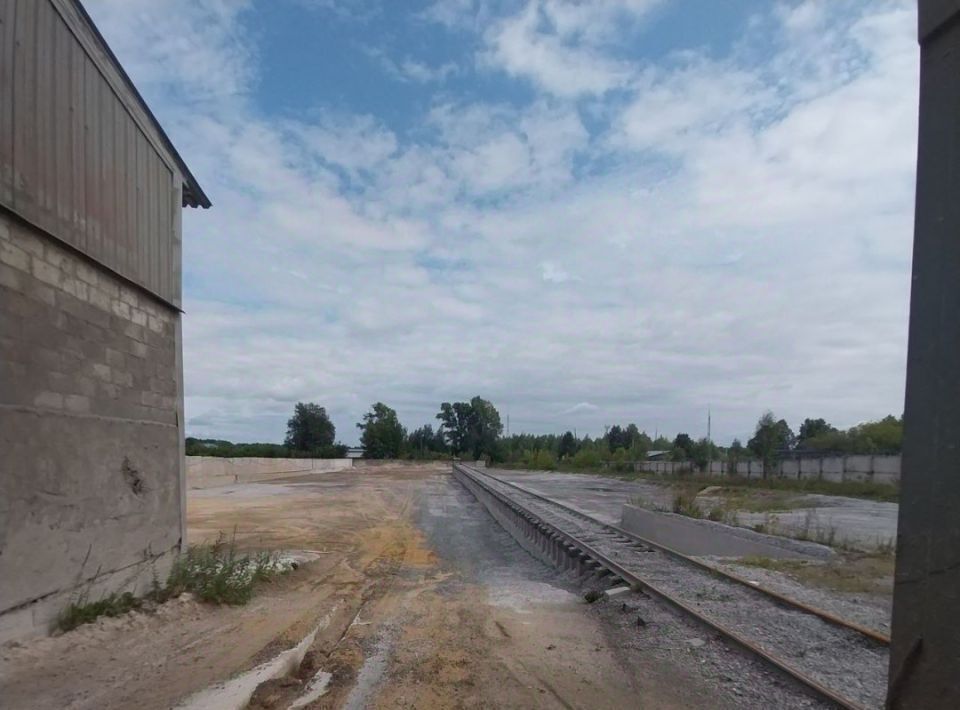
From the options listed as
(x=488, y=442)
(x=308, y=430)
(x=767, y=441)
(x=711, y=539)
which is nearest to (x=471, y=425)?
(x=488, y=442)

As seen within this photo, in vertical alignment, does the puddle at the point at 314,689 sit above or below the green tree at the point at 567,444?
above

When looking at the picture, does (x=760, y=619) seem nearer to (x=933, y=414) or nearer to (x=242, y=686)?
(x=242, y=686)

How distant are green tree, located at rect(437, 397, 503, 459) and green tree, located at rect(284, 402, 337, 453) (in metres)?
28.9

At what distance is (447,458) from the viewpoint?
135 m

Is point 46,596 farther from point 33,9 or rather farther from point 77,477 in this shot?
point 33,9

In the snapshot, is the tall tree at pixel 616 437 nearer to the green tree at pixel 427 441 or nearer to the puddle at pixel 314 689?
the green tree at pixel 427 441

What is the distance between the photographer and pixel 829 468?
155 ft

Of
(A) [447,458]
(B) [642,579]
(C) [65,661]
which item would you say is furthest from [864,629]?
(A) [447,458]

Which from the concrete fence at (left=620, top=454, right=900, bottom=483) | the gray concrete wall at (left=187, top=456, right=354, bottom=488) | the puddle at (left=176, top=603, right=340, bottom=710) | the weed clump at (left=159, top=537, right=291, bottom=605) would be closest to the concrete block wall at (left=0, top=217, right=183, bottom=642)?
the weed clump at (left=159, top=537, right=291, bottom=605)

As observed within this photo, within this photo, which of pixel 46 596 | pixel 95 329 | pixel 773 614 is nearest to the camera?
pixel 46 596

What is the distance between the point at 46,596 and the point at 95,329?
9.50 feet

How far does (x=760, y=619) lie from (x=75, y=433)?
8.20 m

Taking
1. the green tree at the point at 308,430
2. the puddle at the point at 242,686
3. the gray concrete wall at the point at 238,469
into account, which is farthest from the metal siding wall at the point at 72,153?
the green tree at the point at 308,430

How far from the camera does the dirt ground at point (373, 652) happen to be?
247 inches
